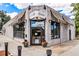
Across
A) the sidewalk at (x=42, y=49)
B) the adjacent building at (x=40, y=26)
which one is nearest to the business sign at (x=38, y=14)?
the adjacent building at (x=40, y=26)

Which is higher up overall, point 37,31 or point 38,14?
point 38,14

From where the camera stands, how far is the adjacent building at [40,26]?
4.54 meters

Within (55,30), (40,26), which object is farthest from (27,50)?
(55,30)

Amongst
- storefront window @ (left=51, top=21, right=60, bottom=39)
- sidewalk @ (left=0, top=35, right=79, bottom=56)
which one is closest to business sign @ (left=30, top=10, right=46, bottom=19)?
storefront window @ (left=51, top=21, right=60, bottom=39)

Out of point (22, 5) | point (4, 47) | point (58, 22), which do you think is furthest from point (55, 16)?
point (4, 47)

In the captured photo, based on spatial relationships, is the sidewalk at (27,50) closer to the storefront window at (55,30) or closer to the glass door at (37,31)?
the glass door at (37,31)

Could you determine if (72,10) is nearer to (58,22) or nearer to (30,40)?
(58,22)

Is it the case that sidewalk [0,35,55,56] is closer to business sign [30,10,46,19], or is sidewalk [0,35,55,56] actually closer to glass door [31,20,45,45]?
glass door [31,20,45,45]

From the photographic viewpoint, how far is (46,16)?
4.54 meters

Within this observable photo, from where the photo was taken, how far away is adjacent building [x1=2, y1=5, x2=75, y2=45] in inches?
179

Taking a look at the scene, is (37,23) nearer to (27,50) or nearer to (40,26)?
(40,26)

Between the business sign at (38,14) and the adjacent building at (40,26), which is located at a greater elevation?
the business sign at (38,14)

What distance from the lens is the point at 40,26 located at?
4.56m

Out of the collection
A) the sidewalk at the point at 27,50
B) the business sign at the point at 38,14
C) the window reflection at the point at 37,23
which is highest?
the business sign at the point at 38,14
